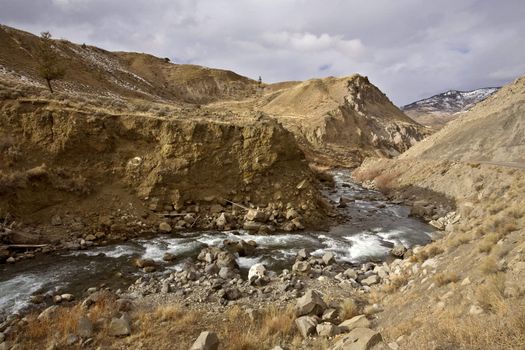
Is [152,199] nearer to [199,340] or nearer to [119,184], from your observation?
[119,184]

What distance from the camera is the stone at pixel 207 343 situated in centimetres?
713

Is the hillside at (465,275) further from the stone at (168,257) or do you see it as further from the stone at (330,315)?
the stone at (168,257)

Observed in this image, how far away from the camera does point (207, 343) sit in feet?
23.6

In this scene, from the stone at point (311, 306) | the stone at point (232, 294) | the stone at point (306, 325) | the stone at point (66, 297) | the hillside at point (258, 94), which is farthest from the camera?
the hillside at point (258, 94)

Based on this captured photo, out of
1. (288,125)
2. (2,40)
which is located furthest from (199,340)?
(288,125)

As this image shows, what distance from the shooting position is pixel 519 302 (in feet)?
19.8

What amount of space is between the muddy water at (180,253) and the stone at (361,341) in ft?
23.1

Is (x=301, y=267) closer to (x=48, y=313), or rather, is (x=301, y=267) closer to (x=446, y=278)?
(x=446, y=278)

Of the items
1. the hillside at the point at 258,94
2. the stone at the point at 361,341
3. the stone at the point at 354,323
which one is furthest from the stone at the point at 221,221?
the hillside at the point at 258,94

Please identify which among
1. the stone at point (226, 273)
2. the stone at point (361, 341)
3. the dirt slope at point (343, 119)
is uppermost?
the dirt slope at point (343, 119)

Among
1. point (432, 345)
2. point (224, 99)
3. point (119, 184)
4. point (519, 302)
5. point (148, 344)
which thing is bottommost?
point (148, 344)

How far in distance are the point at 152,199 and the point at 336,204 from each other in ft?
43.9

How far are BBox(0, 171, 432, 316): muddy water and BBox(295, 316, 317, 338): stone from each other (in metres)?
5.23

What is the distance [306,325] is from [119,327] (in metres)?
4.45
